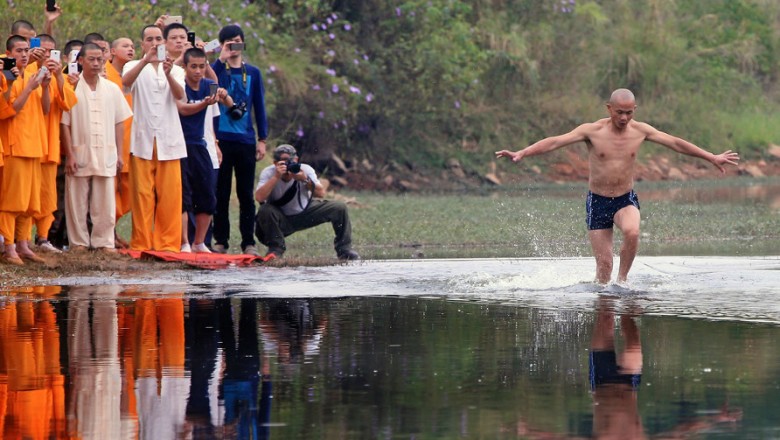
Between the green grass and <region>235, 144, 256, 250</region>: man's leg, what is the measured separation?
1239 mm

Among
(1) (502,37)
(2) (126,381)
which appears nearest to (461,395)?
(2) (126,381)

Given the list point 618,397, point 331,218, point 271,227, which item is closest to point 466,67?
point 331,218

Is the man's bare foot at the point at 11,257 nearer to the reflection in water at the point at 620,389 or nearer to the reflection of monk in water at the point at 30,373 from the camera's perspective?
the reflection of monk in water at the point at 30,373

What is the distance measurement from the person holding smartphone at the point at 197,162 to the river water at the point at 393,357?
178 cm

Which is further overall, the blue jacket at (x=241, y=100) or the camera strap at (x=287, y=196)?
the camera strap at (x=287, y=196)

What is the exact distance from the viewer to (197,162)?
14656 millimetres

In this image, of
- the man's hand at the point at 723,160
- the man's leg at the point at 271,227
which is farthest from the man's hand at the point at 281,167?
the man's hand at the point at 723,160

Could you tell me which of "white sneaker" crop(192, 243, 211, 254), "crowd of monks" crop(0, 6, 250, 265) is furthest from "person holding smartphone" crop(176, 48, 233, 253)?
"crowd of monks" crop(0, 6, 250, 265)

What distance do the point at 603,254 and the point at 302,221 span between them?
12.9 feet

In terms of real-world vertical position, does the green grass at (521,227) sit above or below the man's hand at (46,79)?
below

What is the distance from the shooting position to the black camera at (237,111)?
14.7 metres

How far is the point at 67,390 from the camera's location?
7.16 m

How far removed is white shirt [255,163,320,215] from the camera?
15.1m

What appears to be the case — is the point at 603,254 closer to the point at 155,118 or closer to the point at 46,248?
the point at 155,118
